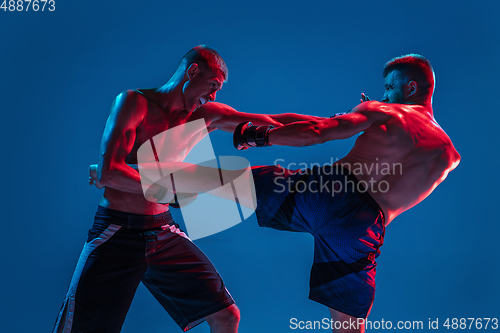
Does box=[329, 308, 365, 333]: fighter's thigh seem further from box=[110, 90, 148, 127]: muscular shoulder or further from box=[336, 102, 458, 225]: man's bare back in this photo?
box=[110, 90, 148, 127]: muscular shoulder

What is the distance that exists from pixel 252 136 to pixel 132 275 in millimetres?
850

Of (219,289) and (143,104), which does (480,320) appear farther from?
(143,104)

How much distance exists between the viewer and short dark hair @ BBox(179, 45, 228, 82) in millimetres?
2033

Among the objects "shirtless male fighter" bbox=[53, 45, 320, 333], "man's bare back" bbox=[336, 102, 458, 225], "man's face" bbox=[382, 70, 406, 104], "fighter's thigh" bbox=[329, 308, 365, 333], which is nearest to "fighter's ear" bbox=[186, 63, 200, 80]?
"shirtless male fighter" bbox=[53, 45, 320, 333]

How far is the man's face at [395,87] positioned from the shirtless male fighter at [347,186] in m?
0.23

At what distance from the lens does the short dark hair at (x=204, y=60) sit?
2.03 metres

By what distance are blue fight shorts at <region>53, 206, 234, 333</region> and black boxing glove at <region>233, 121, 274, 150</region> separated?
0.61 m

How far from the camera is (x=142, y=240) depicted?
1.87 metres

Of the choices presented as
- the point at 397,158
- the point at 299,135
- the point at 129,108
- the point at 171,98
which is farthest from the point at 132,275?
the point at 397,158

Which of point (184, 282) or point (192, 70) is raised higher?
point (192, 70)

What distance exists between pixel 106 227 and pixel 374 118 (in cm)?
132

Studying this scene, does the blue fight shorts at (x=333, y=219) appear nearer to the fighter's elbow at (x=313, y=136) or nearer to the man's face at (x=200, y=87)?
the fighter's elbow at (x=313, y=136)

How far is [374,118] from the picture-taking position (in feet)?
5.43

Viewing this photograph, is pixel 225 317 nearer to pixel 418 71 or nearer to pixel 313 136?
pixel 313 136
